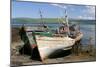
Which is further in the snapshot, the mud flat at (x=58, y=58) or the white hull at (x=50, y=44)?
the white hull at (x=50, y=44)

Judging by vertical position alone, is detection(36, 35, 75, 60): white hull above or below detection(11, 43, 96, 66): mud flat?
above

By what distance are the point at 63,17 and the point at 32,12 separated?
1.31ft

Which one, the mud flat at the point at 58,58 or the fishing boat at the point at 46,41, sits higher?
the fishing boat at the point at 46,41

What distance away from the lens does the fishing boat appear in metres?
2.39

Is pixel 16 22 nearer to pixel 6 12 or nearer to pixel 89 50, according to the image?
pixel 6 12

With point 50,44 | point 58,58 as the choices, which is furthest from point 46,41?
point 58,58

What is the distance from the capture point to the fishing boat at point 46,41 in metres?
2.39

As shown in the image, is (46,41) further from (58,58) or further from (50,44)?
(58,58)

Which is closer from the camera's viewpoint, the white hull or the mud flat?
the mud flat

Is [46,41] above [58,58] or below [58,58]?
above

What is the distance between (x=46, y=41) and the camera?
2.45 metres

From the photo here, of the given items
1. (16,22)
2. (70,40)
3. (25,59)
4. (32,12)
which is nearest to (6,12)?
(16,22)

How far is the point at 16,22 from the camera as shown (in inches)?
91.5

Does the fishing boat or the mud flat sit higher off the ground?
the fishing boat
